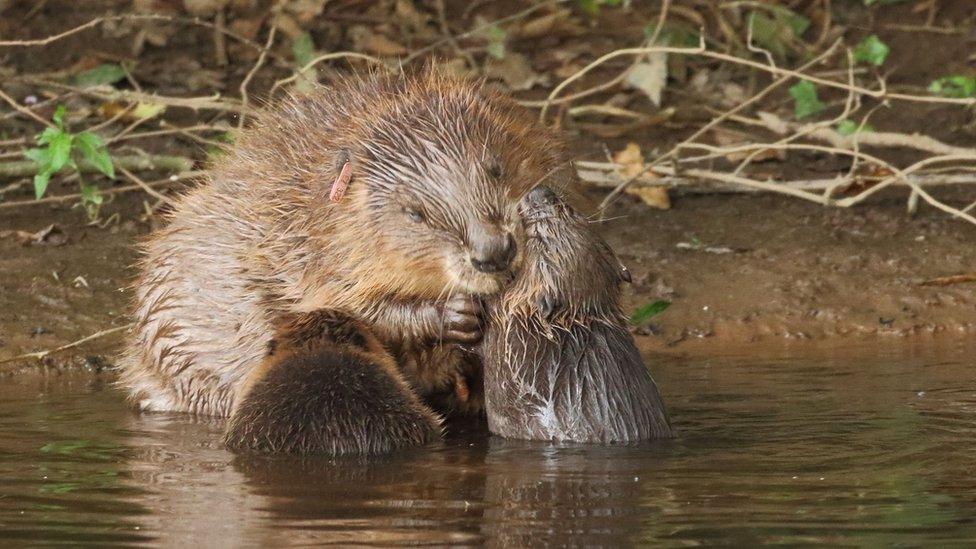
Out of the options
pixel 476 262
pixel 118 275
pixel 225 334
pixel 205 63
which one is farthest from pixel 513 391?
pixel 205 63

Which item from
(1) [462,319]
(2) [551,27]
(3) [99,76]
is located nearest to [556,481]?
(1) [462,319]

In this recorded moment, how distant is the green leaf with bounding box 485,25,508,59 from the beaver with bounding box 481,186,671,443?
14.9 feet

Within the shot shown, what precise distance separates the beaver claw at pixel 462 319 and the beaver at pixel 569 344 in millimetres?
104

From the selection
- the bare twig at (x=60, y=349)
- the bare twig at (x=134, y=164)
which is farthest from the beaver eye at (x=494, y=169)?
the bare twig at (x=134, y=164)

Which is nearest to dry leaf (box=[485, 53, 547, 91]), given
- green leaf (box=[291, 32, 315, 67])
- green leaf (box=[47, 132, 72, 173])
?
green leaf (box=[291, 32, 315, 67])

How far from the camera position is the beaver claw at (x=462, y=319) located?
202 inches

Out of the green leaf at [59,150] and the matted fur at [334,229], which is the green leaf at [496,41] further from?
the matted fur at [334,229]

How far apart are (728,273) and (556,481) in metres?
3.17

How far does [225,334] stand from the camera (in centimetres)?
578

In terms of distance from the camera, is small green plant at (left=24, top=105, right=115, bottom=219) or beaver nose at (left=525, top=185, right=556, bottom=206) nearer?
beaver nose at (left=525, top=185, right=556, bottom=206)

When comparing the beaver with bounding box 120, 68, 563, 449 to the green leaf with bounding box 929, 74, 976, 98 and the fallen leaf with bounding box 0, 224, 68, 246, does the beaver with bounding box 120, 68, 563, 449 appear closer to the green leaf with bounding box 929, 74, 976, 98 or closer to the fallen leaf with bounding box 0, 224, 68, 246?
the fallen leaf with bounding box 0, 224, 68, 246

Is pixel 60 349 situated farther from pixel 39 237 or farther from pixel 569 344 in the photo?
pixel 569 344

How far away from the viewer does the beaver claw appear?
202 inches

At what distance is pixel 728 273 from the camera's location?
7.45m
